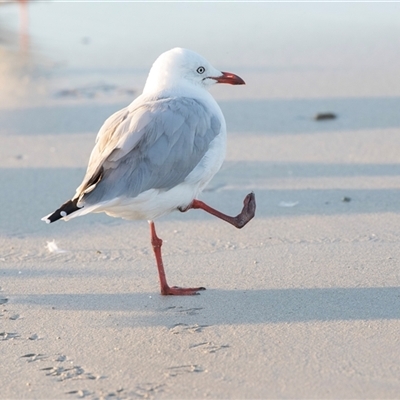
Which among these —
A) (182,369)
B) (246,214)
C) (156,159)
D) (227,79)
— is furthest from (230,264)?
(182,369)

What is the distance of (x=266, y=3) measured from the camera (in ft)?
46.3

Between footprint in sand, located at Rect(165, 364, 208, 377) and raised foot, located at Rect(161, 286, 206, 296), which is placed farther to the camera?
raised foot, located at Rect(161, 286, 206, 296)

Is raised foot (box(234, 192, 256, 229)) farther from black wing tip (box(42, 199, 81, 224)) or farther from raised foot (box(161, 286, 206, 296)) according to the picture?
black wing tip (box(42, 199, 81, 224))

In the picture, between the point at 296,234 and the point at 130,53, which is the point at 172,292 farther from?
the point at 130,53

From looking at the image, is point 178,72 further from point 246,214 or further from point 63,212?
point 63,212

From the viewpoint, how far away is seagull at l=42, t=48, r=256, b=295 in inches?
159

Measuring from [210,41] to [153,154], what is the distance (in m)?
6.83

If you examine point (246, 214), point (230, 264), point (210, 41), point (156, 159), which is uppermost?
point (210, 41)

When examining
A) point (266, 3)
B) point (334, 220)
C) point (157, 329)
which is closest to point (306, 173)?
point (334, 220)

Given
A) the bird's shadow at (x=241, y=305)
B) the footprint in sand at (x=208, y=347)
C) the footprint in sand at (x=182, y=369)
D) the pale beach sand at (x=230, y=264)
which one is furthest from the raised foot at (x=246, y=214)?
the footprint in sand at (x=182, y=369)

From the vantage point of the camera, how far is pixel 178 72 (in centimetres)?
452

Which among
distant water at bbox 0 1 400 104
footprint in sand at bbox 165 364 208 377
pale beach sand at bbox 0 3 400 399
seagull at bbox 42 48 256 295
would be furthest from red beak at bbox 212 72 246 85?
distant water at bbox 0 1 400 104

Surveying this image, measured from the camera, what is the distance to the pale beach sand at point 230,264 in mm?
3377

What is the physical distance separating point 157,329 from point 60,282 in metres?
0.79
